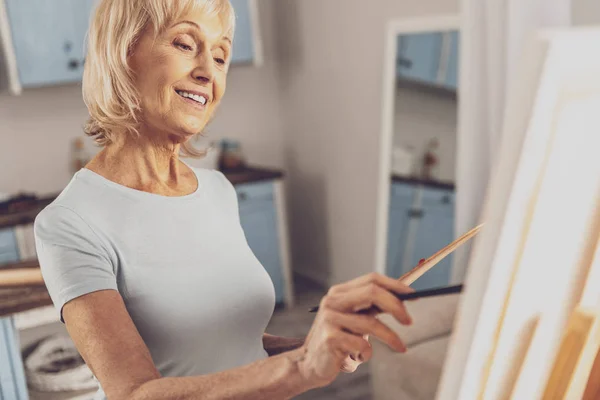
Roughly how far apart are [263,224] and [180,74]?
8.06ft

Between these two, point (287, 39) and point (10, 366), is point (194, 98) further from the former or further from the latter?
point (287, 39)

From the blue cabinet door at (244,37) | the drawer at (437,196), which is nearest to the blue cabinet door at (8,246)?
the blue cabinet door at (244,37)

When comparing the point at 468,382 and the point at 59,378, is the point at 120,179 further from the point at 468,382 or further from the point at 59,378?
the point at 59,378

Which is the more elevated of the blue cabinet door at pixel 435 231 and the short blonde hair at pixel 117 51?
the short blonde hair at pixel 117 51

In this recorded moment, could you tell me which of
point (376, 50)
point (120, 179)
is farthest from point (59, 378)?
point (376, 50)

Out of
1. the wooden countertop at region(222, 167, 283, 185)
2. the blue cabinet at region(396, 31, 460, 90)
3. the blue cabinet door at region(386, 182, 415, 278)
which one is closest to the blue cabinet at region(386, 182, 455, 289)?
the blue cabinet door at region(386, 182, 415, 278)

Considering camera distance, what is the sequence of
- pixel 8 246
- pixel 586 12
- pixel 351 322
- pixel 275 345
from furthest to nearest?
pixel 8 246 → pixel 586 12 → pixel 275 345 → pixel 351 322

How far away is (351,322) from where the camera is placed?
52 cm

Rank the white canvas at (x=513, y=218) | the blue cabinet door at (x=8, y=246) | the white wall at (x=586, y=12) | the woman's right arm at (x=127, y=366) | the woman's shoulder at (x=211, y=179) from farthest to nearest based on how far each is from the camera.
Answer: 1. the blue cabinet door at (x=8, y=246)
2. the white wall at (x=586, y=12)
3. the woman's shoulder at (x=211, y=179)
4. the woman's right arm at (x=127, y=366)
5. the white canvas at (x=513, y=218)

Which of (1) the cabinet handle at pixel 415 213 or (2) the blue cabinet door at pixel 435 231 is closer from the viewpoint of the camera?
(2) the blue cabinet door at pixel 435 231

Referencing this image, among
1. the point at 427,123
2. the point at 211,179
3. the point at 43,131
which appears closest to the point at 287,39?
the point at 427,123

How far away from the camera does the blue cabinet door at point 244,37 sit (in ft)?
10.4

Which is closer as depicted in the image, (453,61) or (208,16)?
(208,16)

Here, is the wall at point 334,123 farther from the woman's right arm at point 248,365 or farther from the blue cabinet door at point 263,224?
the woman's right arm at point 248,365
